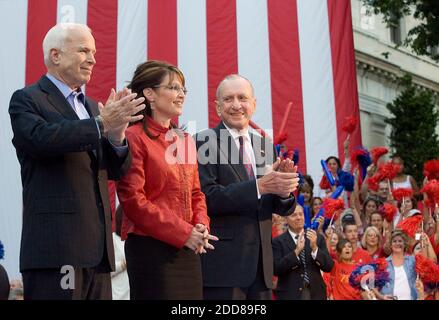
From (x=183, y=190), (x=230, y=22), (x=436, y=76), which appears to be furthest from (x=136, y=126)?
(x=436, y=76)

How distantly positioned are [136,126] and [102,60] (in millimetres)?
5785

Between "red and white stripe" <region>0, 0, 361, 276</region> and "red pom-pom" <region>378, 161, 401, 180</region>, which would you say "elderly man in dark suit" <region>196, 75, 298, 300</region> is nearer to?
"red pom-pom" <region>378, 161, 401, 180</region>

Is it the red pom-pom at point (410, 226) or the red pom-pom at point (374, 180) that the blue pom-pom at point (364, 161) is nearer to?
the red pom-pom at point (374, 180)

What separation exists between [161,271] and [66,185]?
526 millimetres

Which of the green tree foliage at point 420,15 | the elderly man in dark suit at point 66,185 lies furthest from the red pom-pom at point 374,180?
the elderly man in dark suit at point 66,185

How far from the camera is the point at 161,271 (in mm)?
2809

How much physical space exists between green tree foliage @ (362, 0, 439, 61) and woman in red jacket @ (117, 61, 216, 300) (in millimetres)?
7854

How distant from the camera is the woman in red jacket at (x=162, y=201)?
2.80 meters

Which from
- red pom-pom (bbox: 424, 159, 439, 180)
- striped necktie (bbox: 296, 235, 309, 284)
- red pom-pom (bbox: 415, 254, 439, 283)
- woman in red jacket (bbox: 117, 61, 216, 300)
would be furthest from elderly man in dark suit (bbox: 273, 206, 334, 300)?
red pom-pom (bbox: 424, 159, 439, 180)

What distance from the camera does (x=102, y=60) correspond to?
865 cm

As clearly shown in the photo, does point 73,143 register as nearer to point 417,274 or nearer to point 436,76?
point 417,274

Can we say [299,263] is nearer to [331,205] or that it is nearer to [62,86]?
[331,205]

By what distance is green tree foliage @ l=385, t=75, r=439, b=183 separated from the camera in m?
19.4

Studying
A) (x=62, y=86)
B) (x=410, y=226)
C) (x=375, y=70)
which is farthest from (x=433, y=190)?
(x=375, y=70)
